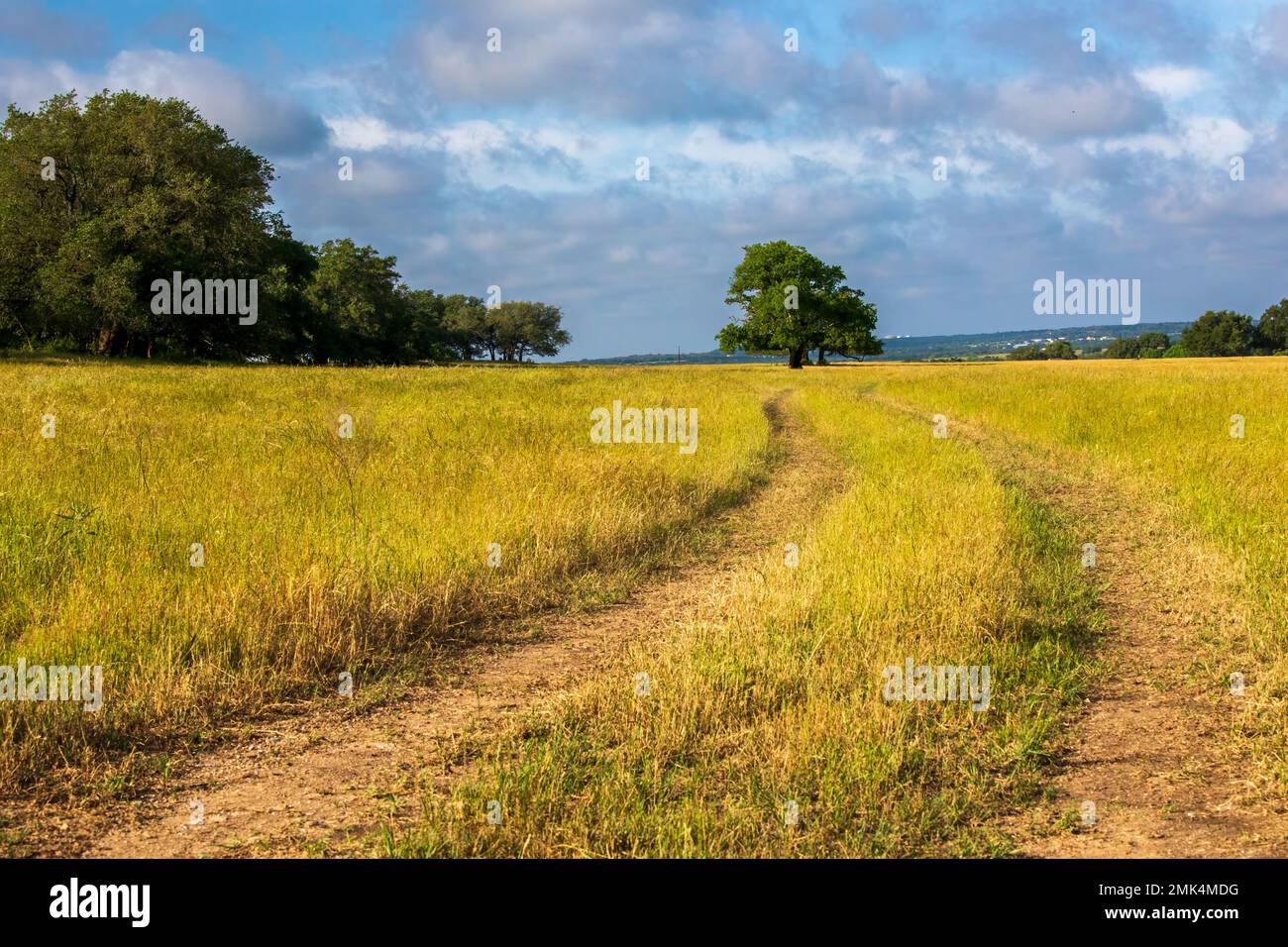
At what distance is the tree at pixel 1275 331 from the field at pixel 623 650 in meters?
125

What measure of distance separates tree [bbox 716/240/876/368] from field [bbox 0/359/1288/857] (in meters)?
57.9

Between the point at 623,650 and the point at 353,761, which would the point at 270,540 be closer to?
the point at 623,650

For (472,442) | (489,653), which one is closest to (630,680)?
(489,653)

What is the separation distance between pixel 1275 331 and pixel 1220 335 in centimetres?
696

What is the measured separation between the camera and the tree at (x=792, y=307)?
224ft

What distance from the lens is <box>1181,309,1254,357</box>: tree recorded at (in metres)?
111

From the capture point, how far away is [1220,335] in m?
113

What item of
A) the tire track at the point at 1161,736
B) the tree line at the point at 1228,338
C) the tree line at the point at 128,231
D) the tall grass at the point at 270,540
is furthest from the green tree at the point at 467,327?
the tire track at the point at 1161,736

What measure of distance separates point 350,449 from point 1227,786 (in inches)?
394

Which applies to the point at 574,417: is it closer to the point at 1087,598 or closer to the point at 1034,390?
the point at 1087,598

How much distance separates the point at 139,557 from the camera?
638 centimetres

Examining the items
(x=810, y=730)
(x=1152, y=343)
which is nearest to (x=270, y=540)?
(x=810, y=730)

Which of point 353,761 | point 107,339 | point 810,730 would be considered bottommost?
point 353,761

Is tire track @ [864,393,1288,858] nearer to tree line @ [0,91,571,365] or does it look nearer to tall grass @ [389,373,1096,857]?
tall grass @ [389,373,1096,857]
